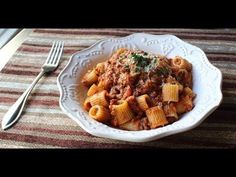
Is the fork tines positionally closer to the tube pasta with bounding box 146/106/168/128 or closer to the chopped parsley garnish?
the chopped parsley garnish

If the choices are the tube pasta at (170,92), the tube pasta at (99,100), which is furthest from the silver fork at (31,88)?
the tube pasta at (170,92)

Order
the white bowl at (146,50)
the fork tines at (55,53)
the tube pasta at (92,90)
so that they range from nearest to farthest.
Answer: the white bowl at (146,50) → the tube pasta at (92,90) → the fork tines at (55,53)

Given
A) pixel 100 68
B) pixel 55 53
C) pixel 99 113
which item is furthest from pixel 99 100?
pixel 55 53

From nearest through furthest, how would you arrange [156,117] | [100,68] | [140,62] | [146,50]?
[156,117], [140,62], [100,68], [146,50]

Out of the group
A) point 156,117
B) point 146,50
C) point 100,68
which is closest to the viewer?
point 156,117

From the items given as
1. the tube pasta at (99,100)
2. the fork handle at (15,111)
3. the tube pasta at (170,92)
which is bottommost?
the fork handle at (15,111)

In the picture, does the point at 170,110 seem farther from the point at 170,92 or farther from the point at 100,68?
the point at 100,68

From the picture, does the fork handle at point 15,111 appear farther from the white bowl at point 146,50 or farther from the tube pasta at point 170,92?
the tube pasta at point 170,92
